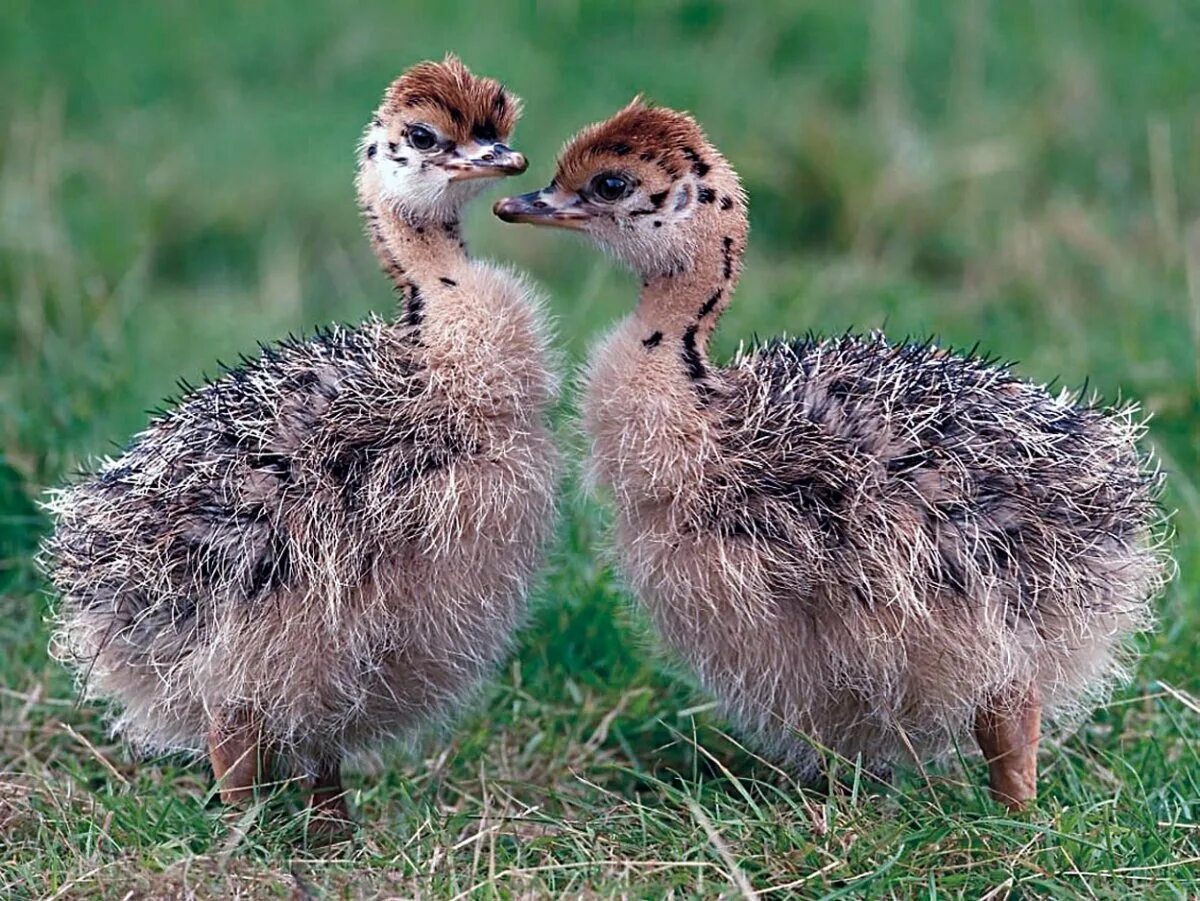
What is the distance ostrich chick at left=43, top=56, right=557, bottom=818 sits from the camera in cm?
390

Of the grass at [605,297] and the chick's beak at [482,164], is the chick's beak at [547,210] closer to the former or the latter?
the chick's beak at [482,164]

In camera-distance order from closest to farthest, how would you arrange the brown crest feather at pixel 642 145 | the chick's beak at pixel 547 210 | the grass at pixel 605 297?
1. the grass at pixel 605 297
2. the brown crest feather at pixel 642 145
3. the chick's beak at pixel 547 210

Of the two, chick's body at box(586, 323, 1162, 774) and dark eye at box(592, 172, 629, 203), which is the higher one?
dark eye at box(592, 172, 629, 203)

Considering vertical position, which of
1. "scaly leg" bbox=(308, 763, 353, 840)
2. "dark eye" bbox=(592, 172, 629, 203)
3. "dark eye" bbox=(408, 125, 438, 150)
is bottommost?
"scaly leg" bbox=(308, 763, 353, 840)

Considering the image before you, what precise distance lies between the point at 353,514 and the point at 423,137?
898 millimetres

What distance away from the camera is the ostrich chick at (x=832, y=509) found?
3844mm

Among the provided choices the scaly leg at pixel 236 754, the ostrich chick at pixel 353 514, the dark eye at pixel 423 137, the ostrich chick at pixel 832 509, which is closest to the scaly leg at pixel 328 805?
the ostrich chick at pixel 353 514

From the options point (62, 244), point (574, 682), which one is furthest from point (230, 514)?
point (62, 244)

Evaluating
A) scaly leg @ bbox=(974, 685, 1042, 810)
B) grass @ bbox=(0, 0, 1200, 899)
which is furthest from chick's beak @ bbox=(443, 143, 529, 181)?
scaly leg @ bbox=(974, 685, 1042, 810)

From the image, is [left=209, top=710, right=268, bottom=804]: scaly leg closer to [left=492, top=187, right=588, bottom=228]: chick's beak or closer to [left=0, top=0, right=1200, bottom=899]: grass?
[left=0, top=0, right=1200, bottom=899]: grass

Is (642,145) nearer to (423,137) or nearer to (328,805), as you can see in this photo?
(423,137)

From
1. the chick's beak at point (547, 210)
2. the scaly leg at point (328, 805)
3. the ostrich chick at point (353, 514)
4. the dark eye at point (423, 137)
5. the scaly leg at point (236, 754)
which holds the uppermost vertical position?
the dark eye at point (423, 137)

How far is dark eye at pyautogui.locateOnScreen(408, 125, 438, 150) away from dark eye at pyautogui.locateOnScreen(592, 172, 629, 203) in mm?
381

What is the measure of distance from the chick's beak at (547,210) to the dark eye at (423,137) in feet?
0.67
